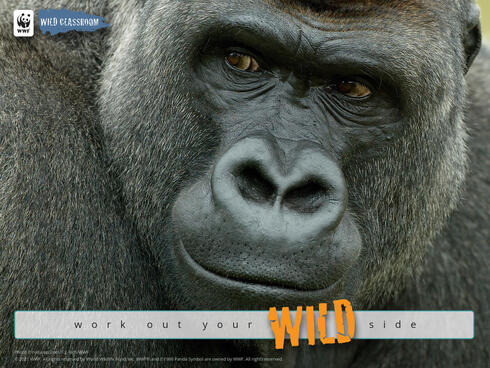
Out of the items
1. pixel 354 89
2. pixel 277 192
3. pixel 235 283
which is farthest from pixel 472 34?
pixel 235 283

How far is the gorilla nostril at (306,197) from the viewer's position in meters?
2.74

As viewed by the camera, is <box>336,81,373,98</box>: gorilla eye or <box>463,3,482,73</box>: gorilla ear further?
<box>463,3,482,73</box>: gorilla ear

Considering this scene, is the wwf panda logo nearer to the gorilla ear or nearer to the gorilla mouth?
the gorilla mouth

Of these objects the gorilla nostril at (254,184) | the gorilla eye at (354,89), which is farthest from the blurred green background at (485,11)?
the gorilla nostril at (254,184)

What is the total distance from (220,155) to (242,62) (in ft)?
1.38

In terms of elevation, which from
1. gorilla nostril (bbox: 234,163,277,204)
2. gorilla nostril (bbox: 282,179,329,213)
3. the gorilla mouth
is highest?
gorilla nostril (bbox: 234,163,277,204)

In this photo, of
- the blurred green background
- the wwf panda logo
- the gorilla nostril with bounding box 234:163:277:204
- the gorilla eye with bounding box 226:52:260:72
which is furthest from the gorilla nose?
the blurred green background

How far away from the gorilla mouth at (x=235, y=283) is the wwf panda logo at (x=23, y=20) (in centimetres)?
132

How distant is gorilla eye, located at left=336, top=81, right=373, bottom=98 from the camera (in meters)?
3.17

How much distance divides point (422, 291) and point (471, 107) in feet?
3.87

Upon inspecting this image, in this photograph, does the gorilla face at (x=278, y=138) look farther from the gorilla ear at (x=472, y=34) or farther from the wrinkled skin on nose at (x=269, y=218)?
the gorilla ear at (x=472, y=34)

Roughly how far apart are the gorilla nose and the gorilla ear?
3.85 ft

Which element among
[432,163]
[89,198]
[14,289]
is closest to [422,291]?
[432,163]

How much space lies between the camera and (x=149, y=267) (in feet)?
10.5
